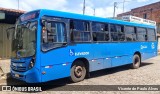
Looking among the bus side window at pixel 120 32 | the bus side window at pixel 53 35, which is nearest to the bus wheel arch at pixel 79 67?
the bus side window at pixel 53 35

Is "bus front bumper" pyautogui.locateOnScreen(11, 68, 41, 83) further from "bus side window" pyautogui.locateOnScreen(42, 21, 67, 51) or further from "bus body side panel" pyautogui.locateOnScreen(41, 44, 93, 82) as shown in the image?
"bus side window" pyautogui.locateOnScreen(42, 21, 67, 51)

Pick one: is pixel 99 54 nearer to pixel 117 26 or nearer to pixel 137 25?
pixel 117 26

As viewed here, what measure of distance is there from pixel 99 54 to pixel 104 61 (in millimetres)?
559

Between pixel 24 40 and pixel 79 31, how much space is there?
253 centimetres

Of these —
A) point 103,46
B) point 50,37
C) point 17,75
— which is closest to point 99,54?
point 103,46

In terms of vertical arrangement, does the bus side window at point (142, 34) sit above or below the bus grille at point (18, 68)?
above

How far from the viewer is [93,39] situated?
452 inches

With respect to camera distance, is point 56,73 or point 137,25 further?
point 137,25

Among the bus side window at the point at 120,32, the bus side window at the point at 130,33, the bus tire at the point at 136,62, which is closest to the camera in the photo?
the bus side window at the point at 120,32

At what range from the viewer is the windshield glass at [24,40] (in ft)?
29.3

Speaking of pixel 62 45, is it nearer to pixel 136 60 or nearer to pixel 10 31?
pixel 10 31

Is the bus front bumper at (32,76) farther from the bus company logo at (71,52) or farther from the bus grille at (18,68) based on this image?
the bus company logo at (71,52)

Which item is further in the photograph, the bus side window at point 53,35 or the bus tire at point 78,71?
the bus tire at point 78,71

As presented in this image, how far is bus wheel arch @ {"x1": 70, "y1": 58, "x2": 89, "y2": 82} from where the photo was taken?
34.1 ft
